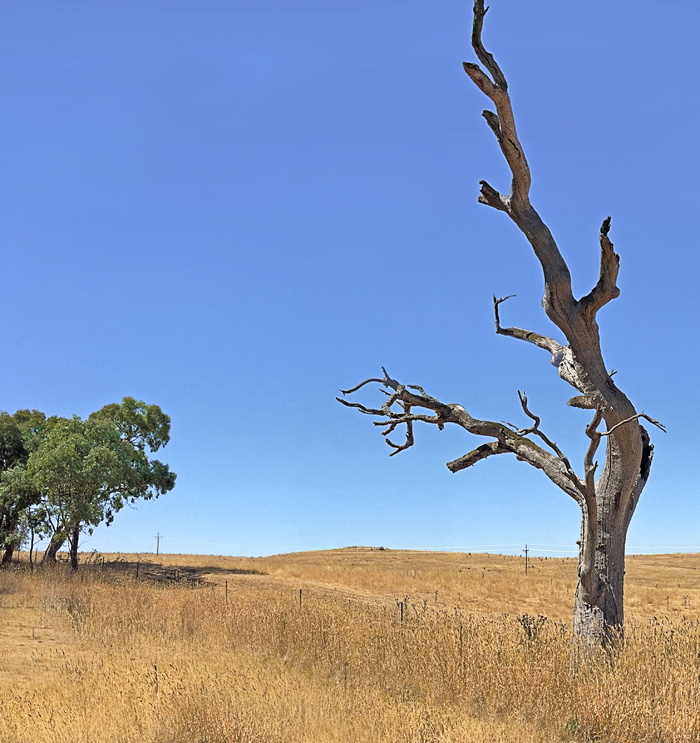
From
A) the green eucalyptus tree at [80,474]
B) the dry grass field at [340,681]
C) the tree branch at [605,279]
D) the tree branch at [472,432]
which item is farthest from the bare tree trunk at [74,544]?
the tree branch at [605,279]

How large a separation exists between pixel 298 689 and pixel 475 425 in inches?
181

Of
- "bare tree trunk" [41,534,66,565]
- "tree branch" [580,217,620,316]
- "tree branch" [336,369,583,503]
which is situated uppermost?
"tree branch" [580,217,620,316]

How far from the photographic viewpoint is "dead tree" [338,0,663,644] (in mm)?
9422

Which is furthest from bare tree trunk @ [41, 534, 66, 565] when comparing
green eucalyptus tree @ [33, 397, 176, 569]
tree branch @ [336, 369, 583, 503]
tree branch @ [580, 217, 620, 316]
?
tree branch @ [580, 217, 620, 316]

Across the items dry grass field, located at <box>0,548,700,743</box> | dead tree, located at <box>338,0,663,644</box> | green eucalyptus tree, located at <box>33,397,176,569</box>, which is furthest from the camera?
green eucalyptus tree, located at <box>33,397,176,569</box>

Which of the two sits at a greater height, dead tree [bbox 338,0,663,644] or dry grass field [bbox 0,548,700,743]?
dead tree [bbox 338,0,663,644]

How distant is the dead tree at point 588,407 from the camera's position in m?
9.42

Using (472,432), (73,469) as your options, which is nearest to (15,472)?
(73,469)

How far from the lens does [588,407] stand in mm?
9641

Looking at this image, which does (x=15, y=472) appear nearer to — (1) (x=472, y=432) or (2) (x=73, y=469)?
(2) (x=73, y=469)

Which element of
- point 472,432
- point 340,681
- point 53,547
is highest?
point 472,432

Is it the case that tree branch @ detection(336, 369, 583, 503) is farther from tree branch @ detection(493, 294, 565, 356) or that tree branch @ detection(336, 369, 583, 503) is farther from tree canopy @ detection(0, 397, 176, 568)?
tree canopy @ detection(0, 397, 176, 568)

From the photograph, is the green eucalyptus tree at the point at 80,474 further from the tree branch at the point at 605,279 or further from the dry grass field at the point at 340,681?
the tree branch at the point at 605,279

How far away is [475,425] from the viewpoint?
1106 cm
